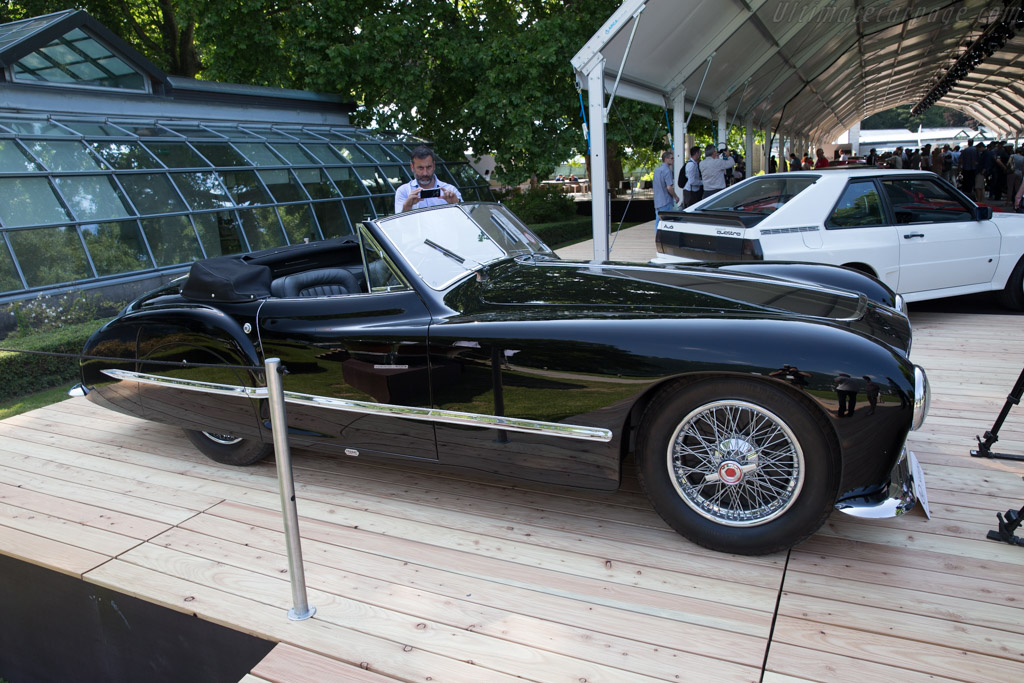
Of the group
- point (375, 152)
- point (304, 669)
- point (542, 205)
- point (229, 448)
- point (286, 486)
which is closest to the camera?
point (304, 669)

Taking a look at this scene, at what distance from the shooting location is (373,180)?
16.5m

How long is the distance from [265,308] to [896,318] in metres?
3.33

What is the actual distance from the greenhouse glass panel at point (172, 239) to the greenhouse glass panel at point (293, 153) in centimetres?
343

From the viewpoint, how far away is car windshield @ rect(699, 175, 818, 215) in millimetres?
6832

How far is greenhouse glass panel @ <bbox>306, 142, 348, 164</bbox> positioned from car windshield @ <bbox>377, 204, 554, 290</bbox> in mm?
12318

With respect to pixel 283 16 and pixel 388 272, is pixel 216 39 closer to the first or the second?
pixel 283 16

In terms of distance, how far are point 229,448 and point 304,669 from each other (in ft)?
7.24

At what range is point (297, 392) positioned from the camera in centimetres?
376

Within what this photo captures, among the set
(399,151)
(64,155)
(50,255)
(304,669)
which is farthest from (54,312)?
(399,151)

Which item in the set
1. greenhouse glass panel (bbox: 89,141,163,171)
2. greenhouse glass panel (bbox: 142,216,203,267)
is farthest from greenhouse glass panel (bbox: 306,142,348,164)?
greenhouse glass panel (bbox: 142,216,203,267)

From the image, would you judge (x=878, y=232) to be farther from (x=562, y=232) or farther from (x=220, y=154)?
(x=562, y=232)

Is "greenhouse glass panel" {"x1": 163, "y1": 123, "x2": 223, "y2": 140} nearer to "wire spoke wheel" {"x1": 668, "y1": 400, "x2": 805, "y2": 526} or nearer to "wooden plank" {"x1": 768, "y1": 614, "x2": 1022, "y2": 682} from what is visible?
"wire spoke wheel" {"x1": 668, "y1": 400, "x2": 805, "y2": 526}

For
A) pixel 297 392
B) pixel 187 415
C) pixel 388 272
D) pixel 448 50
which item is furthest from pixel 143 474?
pixel 448 50

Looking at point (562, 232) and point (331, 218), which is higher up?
point (331, 218)
